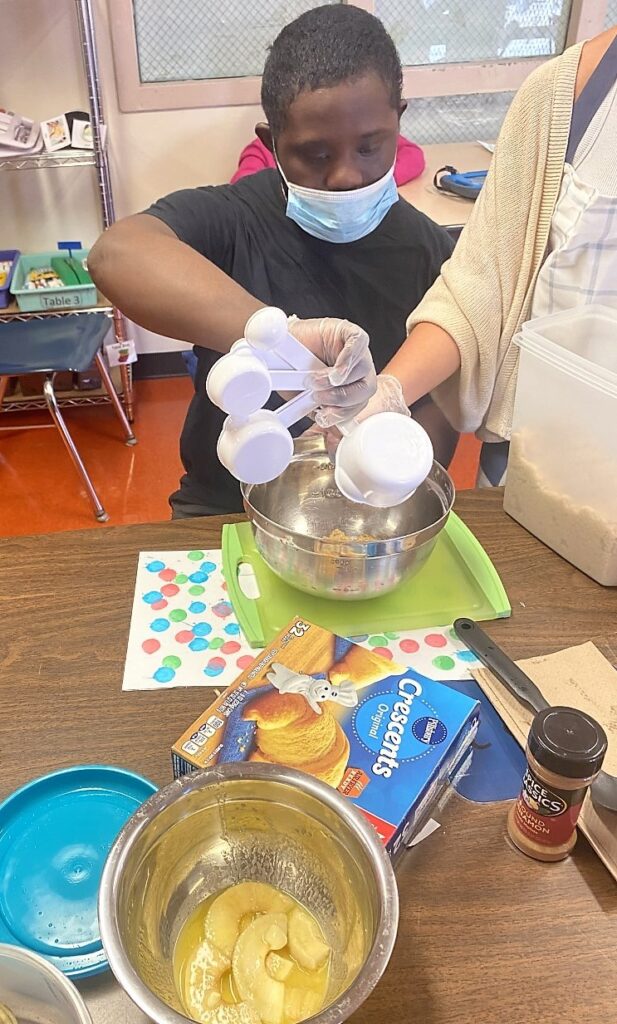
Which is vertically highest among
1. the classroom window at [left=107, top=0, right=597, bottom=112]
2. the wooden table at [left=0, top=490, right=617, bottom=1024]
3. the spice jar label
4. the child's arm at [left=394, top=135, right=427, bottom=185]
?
the classroom window at [left=107, top=0, right=597, bottom=112]

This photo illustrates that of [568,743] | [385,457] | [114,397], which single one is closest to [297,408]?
[385,457]

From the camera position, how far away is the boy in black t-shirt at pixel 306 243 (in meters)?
1.00

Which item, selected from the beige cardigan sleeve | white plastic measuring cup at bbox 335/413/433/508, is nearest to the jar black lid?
white plastic measuring cup at bbox 335/413/433/508

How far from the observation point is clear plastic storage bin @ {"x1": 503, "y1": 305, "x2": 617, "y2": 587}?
2.97 feet

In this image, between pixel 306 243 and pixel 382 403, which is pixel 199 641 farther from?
pixel 306 243

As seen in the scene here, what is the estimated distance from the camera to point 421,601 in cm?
92

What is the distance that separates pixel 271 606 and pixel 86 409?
88.5 inches

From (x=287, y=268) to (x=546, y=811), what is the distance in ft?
3.26

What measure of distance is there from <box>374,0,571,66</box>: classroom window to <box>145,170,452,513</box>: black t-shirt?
1.60 meters

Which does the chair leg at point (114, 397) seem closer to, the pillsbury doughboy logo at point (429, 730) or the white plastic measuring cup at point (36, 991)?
the pillsbury doughboy logo at point (429, 730)

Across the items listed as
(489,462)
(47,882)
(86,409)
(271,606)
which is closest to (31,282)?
(86,409)

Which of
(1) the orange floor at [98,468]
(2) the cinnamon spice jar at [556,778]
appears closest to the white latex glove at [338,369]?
(2) the cinnamon spice jar at [556,778]

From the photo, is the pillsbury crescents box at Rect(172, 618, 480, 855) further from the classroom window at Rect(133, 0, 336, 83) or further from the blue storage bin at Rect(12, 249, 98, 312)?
the classroom window at Rect(133, 0, 336, 83)

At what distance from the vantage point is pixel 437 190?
93.1 inches
